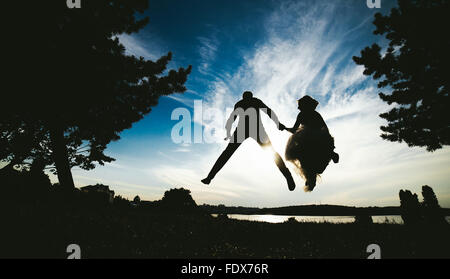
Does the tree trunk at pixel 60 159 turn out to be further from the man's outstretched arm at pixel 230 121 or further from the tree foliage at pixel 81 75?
the man's outstretched arm at pixel 230 121

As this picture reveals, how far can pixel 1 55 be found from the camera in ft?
24.5

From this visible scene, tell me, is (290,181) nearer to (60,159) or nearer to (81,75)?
(81,75)

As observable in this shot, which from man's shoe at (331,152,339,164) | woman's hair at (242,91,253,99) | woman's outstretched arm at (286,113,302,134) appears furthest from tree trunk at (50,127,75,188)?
man's shoe at (331,152,339,164)

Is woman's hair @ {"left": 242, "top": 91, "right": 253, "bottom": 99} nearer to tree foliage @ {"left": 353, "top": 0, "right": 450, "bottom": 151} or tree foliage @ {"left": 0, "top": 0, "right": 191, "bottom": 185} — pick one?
tree foliage @ {"left": 0, "top": 0, "right": 191, "bottom": 185}

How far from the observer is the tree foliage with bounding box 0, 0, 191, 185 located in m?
7.80

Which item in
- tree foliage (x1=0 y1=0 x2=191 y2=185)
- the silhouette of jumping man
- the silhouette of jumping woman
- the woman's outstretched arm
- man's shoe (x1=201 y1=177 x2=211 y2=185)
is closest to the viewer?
the silhouette of jumping man

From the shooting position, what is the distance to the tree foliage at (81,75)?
7.80m

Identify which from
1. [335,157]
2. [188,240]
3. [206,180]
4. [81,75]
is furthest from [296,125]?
[81,75]

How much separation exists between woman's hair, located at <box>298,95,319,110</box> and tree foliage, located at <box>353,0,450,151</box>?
336 inches

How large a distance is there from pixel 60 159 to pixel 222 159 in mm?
8503

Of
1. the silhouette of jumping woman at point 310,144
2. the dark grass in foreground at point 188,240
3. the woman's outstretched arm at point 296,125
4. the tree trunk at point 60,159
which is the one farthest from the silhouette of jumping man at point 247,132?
the tree trunk at point 60,159

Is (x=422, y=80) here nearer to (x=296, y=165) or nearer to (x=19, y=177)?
(x=296, y=165)
